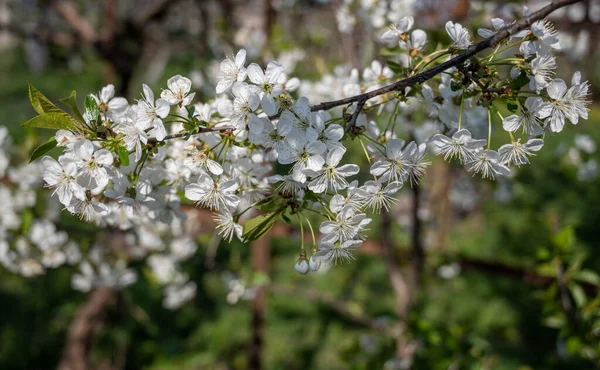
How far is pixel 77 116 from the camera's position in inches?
31.6

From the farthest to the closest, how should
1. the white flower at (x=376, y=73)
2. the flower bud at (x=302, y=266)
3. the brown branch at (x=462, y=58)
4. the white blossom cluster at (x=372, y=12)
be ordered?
the white blossom cluster at (x=372, y=12)
the white flower at (x=376, y=73)
the flower bud at (x=302, y=266)
the brown branch at (x=462, y=58)

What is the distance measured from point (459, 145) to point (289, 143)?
0.96ft

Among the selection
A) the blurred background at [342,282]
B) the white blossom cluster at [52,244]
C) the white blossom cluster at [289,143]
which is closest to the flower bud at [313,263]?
the white blossom cluster at [289,143]

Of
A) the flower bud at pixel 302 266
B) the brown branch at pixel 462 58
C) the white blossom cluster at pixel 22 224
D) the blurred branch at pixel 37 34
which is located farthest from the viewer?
the blurred branch at pixel 37 34

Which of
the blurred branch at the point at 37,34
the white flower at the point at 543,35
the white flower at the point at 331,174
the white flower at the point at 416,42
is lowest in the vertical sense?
the blurred branch at the point at 37,34

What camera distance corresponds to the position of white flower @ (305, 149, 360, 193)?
76cm

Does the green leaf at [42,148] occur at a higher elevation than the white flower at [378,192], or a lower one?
lower

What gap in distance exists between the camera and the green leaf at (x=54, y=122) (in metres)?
0.75

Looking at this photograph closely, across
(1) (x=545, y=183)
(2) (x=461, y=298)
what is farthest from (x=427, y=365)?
(1) (x=545, y=183)

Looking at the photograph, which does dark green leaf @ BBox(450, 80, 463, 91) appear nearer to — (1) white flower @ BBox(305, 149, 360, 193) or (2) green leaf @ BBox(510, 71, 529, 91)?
(2) green leaf @ BBox(510, 71, 529, 91)

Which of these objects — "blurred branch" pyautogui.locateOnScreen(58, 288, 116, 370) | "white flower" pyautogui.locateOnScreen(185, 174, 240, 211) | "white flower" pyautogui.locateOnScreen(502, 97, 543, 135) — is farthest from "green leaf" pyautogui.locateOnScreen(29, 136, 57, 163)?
"blurred branch" pyautogui.locateOnScreen(58, 288, 116, 370)

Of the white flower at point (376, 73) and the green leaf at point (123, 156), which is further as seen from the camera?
the white flower at point (376, 73)

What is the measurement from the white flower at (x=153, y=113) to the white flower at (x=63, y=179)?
13 centimetres

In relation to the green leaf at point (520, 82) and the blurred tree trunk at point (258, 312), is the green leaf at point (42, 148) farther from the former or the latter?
the blurred tree trunk at point (258, 312)
